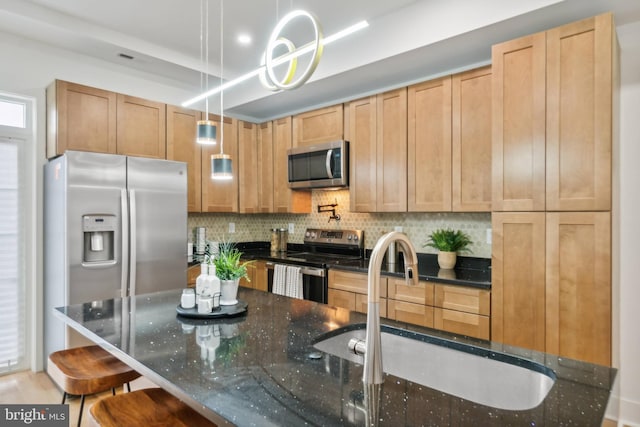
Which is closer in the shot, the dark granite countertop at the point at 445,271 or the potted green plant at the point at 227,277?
the potted green plant at the point at 227,277

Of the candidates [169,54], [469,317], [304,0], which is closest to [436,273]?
[469,317]

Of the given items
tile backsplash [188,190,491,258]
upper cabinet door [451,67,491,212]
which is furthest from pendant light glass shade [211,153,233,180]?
tile backsplash [188,190,491,258]

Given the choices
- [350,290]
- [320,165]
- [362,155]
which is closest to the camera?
[350,290]

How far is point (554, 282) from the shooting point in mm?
2324

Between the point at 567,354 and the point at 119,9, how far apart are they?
3853 mm

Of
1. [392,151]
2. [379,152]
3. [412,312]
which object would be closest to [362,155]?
[379,152]

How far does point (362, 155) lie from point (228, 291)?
2.16 meters

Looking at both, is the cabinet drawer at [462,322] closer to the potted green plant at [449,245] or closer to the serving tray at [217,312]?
the potted green plant at [449,245]

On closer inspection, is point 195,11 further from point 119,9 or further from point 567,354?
point 567,354

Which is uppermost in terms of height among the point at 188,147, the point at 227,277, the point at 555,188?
the point at 188,147

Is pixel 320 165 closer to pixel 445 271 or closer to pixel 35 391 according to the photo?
pixel 445 271

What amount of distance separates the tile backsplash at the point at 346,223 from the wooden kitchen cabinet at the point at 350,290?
2.23 ft

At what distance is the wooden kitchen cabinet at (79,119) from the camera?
3170 mm

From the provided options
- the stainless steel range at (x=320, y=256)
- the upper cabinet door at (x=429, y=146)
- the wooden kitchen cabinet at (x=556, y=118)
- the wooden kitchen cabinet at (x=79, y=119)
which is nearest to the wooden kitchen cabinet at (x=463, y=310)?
the wooden kitchen cabinet at (x=556, y=118)
